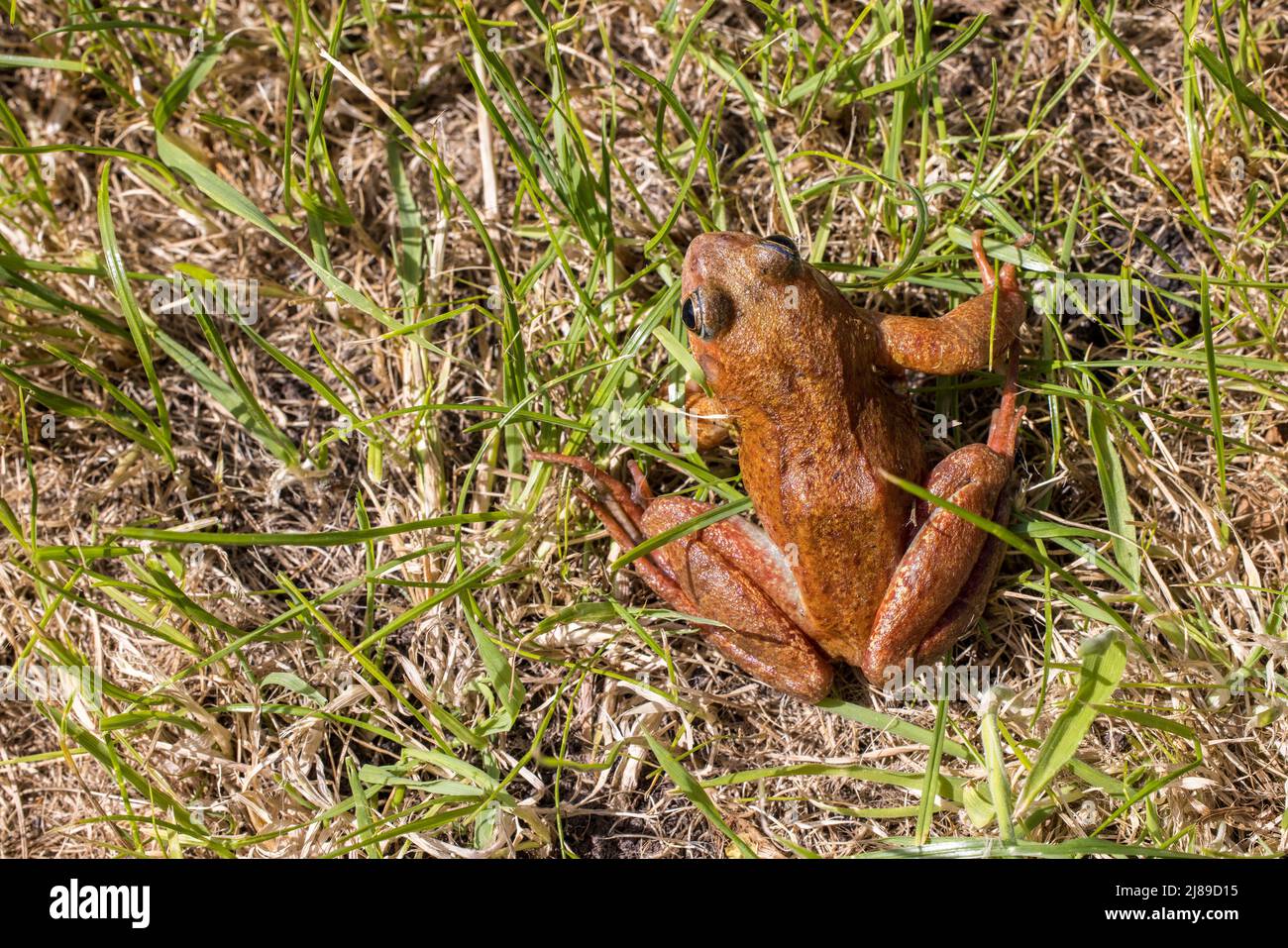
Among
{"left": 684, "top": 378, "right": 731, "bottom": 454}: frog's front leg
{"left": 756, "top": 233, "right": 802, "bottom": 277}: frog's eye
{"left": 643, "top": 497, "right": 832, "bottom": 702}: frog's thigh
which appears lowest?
{"left": 643, "top": 497, "right": 832, "bottom": 702}: frog's thigh

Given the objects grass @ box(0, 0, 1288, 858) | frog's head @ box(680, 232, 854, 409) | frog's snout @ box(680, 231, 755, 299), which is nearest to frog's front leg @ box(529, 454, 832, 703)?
grass @ box(0, 0, 1288, 858)

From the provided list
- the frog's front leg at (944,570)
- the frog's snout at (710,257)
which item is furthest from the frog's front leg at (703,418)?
the frog's front leg at (944,570)

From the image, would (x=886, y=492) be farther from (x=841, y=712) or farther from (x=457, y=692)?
(x=457, y=692)

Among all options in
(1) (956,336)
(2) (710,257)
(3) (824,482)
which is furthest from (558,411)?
(1) (956,336)

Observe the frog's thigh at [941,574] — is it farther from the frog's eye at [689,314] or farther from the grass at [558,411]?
the frog's eye at [689,314]

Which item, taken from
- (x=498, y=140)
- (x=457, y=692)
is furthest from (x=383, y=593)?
(x=498, y=140)

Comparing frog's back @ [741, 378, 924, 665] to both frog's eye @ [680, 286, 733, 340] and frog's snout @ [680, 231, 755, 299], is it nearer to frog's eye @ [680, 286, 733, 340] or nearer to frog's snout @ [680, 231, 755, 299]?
frog's eye @ [680, 286, 733, 340]

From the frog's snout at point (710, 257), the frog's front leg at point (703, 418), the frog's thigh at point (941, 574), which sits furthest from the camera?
the frog's front leg at point (703, 418)
